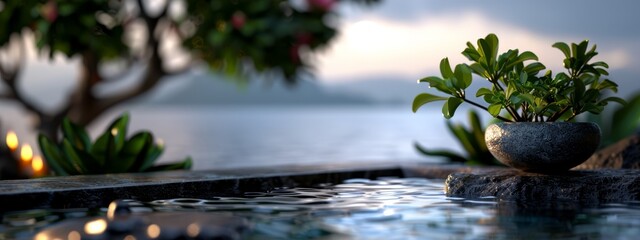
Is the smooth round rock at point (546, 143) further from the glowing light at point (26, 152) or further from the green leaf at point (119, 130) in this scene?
the glowing light at point (26, 152)

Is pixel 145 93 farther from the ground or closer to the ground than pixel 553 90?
farther from the ground

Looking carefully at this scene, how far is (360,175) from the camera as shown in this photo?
5715 millimetres

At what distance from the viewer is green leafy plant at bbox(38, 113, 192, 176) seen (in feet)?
17.9

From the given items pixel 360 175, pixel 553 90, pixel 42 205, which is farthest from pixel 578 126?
pixel 42 205

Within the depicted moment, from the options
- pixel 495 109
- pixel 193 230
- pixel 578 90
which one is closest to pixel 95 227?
pixel 193 230

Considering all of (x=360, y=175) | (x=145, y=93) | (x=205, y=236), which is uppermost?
(x=145, y=93)

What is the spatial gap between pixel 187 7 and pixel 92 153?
3156mm

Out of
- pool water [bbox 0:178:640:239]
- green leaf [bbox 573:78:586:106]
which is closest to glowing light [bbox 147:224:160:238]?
pool water [bbox 0:178:640:239]

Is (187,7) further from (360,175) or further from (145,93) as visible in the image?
(360,175)

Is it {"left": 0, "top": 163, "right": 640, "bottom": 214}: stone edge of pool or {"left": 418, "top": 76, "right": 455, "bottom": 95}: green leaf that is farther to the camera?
{"left": 418, "top": 76, "right": 455, "bottom": 95}: green leaf

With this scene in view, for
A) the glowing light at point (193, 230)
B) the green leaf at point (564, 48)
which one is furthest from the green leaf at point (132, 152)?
the glowing light at point (193, 230)

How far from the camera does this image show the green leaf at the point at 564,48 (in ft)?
14.9

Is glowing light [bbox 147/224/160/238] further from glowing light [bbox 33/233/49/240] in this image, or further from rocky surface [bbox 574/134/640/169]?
rocky surface [bbox 574/134/640/169]

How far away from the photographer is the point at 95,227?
2932 mm
